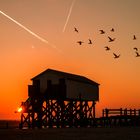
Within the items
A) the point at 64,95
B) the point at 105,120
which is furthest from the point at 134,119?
the point at 64,95

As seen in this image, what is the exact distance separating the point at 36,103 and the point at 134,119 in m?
12.4

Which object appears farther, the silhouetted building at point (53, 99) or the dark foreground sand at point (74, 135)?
the silhouetted building at point (53, 99)

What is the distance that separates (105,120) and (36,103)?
931 centimetres

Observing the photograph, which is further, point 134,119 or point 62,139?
point 134,119

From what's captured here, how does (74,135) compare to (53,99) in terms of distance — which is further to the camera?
(53,99)

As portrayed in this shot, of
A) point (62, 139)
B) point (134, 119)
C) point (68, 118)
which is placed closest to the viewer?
point (62, 139)

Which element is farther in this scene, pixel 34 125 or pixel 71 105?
pixel 71 105

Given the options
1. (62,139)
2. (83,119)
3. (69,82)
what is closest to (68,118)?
(83,119)

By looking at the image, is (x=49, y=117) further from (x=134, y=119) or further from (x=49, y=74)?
(x=134, y=119)

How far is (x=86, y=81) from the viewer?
65938 millimetres

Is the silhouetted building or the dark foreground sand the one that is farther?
the silhouetted building

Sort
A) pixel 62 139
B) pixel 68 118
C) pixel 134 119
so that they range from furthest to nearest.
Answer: pixel 68 118, pixel 134 119, pixel 62 139

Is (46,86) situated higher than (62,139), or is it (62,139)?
(46,86)

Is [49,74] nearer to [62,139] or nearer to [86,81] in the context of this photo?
[86,81]
